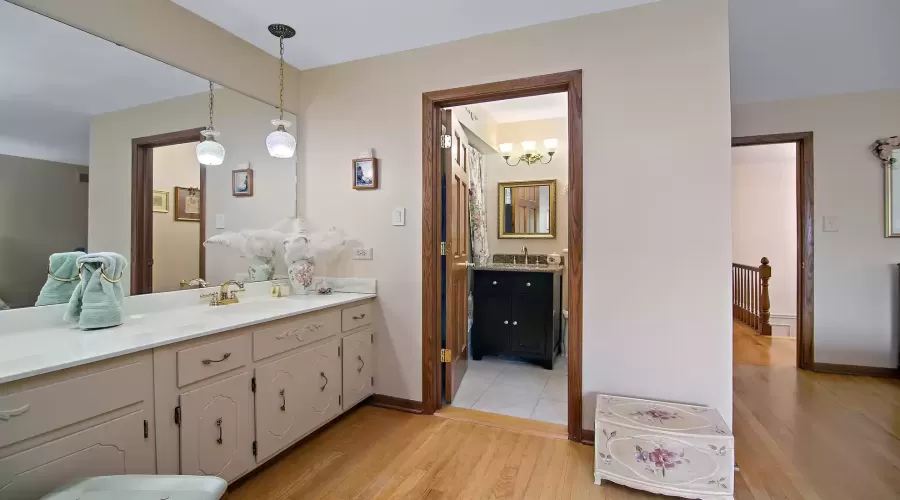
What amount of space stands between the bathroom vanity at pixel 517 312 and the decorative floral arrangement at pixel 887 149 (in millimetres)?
2723

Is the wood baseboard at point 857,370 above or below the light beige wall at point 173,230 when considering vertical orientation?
below

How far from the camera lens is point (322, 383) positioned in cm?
220

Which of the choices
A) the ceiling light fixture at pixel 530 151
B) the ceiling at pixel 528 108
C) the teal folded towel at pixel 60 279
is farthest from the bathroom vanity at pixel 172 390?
the ceiling light fixture at pixel 530 151

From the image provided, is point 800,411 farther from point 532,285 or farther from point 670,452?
point 532,285

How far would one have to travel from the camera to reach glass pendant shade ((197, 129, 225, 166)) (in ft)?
7.54

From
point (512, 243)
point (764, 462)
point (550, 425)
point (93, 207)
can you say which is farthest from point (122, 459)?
point (512, 243)

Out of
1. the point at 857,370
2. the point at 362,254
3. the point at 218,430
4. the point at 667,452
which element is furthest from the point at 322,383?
the point at 857,370

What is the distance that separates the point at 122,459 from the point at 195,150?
1609 mm

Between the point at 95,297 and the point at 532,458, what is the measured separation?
207cm

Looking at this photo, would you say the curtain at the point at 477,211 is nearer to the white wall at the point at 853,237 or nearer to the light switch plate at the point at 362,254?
the light switch plate at the point at 362,254

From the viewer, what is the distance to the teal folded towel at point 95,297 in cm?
161

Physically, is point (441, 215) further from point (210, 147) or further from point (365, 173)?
point (210, 147)

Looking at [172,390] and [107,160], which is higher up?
[107,160]

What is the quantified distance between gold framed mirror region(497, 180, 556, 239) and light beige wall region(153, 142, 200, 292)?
289 centimetres
